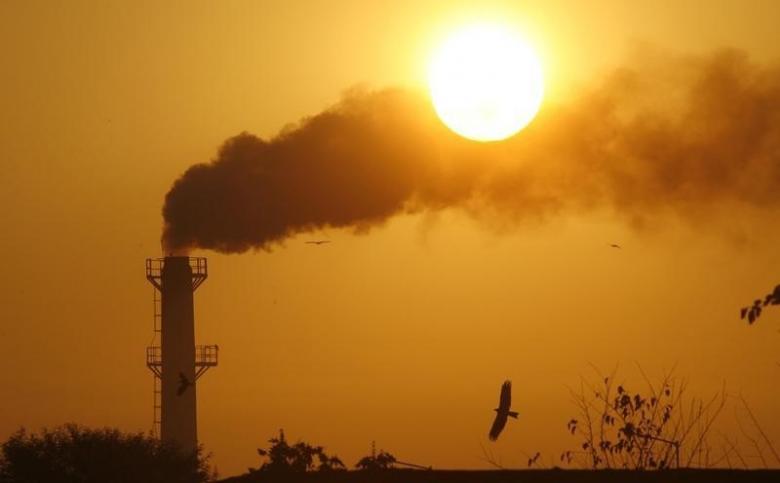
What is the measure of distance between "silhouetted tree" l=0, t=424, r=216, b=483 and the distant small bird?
6.88 feet

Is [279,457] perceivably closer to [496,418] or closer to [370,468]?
[370,468]

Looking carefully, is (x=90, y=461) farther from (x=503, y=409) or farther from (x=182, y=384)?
(x=503, y=409)

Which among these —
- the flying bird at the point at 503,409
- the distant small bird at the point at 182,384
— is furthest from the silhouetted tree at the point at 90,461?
the flying bird at the point at 503,409

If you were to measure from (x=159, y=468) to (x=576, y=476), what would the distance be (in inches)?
1072

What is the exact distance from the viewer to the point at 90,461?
45.4 m

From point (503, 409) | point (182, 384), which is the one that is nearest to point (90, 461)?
point (182, 384)

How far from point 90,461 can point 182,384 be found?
5.68 meters

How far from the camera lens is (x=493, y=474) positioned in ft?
72.9

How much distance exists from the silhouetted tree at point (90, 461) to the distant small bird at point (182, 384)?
82.6 inches

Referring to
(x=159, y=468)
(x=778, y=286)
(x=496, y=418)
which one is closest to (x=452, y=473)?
(x=496, y=418)

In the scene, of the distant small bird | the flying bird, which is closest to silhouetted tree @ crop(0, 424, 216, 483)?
the distant small bird

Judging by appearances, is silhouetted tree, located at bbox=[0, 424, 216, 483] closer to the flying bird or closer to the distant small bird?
the distant small bird

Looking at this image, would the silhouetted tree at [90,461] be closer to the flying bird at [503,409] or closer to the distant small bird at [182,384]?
the distant small bird at [182,384]

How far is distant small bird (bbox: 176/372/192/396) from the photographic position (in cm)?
4944
